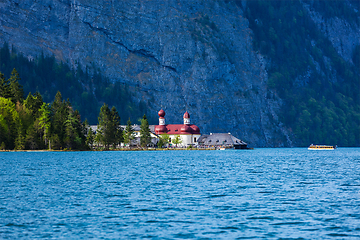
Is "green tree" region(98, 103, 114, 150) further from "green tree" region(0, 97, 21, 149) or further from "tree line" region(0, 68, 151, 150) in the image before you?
"green tree" region(0, 97, 21, 149)

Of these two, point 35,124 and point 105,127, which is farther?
point 105,127

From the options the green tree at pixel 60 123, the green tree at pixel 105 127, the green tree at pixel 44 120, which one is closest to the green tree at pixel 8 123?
the green tree at pixel 44 120

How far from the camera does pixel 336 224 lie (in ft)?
104

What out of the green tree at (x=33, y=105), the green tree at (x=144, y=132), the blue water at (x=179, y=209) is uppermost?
the green tree at (x=33, y=105)

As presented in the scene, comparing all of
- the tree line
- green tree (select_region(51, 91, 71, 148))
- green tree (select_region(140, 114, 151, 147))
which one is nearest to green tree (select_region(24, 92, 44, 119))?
the tree line

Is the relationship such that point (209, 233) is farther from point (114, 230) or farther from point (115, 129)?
point (115, 129)

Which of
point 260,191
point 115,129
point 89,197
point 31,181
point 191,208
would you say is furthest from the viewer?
point 115,129

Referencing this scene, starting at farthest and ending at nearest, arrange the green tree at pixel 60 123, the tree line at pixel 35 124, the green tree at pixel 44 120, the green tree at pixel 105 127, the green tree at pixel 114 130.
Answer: the green tree at pixel 114 130 → the green tree at pixel 105 127 → the green tree at pixel 60 123 → the green tree at pixel 44 120 → the tree line at pixel 35 124

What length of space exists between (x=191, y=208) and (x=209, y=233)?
892 centimetres

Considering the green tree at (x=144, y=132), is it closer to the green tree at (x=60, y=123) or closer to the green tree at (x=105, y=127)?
the green tree at (x=105, y=127)

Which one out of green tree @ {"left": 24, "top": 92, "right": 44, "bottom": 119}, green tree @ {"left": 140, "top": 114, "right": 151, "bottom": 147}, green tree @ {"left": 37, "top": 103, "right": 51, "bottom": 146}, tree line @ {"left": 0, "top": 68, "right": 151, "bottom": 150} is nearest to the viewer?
tree line @ {"left": 0, "top": 68, "right": 151, "bottom": 150}

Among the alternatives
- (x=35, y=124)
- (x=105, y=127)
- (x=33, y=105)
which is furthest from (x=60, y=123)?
(x=105, y=127)

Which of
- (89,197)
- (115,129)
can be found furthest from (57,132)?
(89,197)

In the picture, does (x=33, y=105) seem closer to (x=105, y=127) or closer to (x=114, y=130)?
(x=105, y=127)
